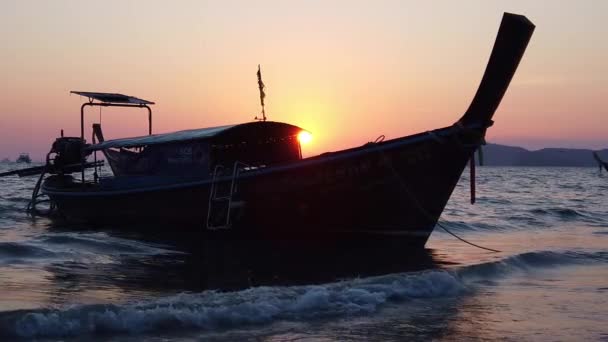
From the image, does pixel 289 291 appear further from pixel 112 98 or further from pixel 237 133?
pixel 112 98

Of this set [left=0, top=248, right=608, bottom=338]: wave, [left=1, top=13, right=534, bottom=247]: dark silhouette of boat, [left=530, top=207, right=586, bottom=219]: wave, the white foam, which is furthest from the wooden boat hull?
[left=530, top=207, right=586, bottom=219]: wave

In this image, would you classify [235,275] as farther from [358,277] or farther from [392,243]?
[392,243]

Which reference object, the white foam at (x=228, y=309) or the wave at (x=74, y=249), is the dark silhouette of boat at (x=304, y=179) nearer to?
the wave at (x=74, y=249)

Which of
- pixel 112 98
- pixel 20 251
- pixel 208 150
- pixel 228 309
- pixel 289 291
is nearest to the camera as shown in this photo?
pixel 228 309

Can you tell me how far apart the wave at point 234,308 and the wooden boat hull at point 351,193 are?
3014mm

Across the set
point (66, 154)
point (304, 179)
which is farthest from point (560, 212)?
point (66, 154)

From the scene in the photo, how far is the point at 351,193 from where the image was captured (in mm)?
13562

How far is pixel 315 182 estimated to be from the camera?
1356cm

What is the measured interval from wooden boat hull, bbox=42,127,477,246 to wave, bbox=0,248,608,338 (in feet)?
9.89

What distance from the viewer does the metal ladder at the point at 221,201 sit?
45.8 ft

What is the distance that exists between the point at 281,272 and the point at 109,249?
14.0 ft

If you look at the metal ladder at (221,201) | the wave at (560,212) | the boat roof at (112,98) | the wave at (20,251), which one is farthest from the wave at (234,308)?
the wave at (560,212)

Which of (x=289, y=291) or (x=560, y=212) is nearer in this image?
(x=289, y=291)

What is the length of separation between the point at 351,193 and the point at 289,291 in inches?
191
